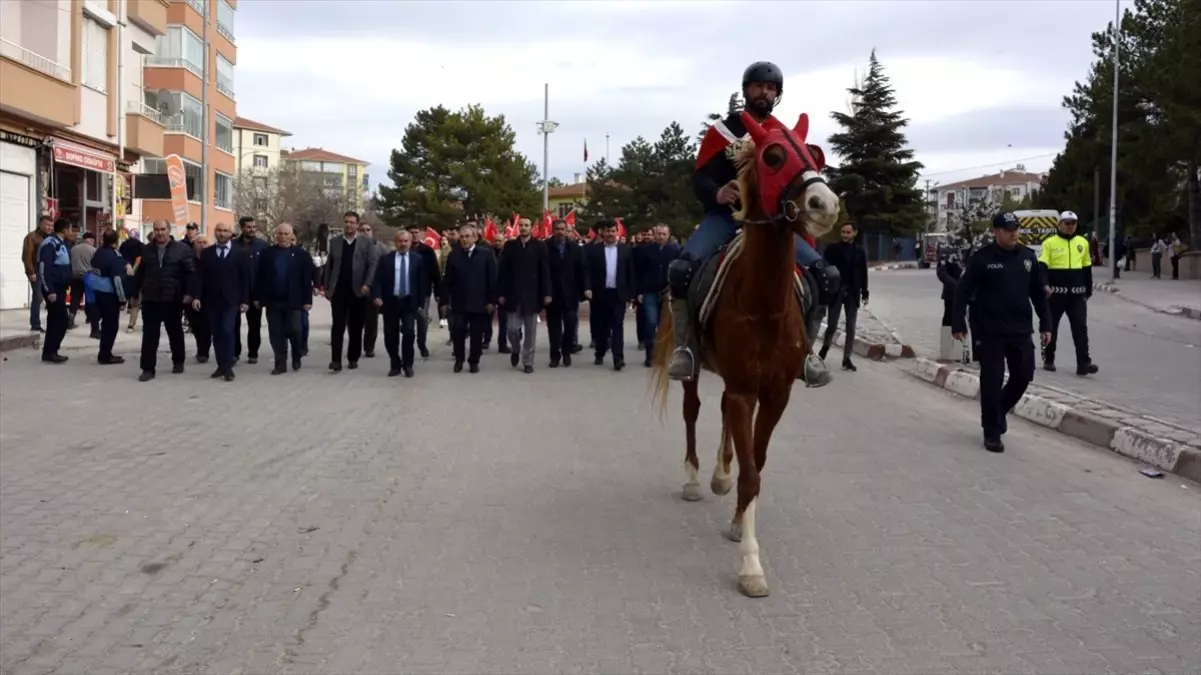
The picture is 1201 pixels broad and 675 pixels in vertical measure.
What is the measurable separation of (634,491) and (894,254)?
63.4 m

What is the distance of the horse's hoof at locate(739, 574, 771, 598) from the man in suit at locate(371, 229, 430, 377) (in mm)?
9789

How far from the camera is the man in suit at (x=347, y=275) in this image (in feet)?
50.2

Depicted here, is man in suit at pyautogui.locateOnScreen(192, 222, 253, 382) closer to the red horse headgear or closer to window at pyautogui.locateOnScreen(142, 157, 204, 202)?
the red horse headgear

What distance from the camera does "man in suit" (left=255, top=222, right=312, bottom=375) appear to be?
14.9 metres

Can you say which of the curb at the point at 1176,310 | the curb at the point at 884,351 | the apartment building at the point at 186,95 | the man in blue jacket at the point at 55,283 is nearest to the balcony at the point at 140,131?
the apartment building at the point at 186,95

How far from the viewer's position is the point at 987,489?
25.9ft

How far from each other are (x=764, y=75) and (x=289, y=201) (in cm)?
6720

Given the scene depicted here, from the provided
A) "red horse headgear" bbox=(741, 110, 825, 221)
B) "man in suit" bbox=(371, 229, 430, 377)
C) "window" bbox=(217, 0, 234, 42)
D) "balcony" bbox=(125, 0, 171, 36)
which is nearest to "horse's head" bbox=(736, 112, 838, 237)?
"red horse headgear" bbox=(741, 110, 825, 221)

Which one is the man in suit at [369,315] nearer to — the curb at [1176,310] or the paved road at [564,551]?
the paved road at [564,551]

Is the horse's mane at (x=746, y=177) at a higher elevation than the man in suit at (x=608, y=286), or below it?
higher

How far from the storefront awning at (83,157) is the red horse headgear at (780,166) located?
25.5 meters

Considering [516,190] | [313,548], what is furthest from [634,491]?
[516,190]

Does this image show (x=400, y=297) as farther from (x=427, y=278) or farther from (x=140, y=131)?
(x=140, y=131)

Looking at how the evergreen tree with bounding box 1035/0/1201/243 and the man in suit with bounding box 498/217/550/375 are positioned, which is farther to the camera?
the evergreen tree with bounding box 1035/0/1201/243
